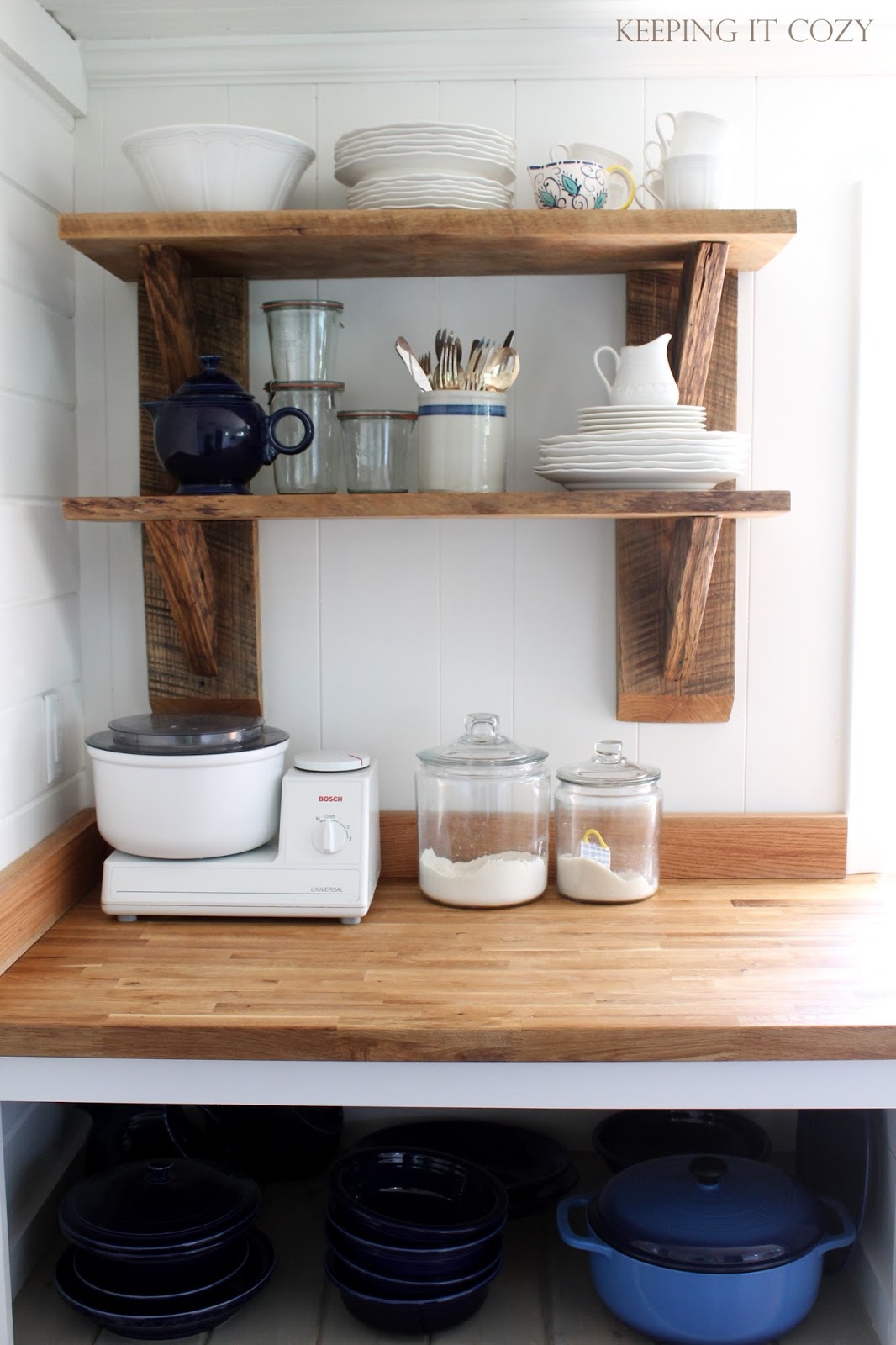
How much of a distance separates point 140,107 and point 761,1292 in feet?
6.08

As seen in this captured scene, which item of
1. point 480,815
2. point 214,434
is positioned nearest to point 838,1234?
point 480,815

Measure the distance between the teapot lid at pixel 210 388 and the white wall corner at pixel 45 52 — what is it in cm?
46

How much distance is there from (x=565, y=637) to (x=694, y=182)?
0.68m

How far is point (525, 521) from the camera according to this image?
1961 mm

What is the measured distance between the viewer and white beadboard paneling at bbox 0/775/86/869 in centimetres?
170

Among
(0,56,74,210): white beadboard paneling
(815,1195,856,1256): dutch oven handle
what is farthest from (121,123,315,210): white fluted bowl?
(815,1195,856,1256): dutch oven handle

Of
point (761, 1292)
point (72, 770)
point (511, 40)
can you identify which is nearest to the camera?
point (761, 1292)

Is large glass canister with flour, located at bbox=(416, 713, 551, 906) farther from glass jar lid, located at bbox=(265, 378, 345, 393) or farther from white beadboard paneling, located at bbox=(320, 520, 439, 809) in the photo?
glass jar lid, located at bbox=(265, 378, 345, 393)

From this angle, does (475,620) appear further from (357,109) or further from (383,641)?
(357,109)

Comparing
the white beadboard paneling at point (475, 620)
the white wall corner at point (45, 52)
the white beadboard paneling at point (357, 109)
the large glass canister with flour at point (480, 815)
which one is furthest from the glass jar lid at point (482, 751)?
the white wall corner at point (45, 52)

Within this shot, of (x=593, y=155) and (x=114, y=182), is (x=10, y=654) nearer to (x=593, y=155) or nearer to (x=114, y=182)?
(x=114, y=182)

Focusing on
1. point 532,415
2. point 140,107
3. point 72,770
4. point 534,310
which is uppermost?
point 140,107

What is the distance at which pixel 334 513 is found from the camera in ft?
5.57

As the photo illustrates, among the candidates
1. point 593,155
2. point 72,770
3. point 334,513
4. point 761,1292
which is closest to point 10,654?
point 72,770
